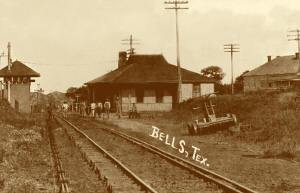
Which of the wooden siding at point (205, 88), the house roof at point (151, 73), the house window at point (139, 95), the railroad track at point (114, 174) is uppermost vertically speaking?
the house roof at point (151, 73)

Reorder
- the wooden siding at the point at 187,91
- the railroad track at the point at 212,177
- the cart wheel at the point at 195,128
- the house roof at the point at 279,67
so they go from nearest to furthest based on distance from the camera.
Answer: the railroad track at the point at 212,177
the cart wheel at the point at 195,128
the wooden siding at the point at 187,91
the house roof at the point at 279,67

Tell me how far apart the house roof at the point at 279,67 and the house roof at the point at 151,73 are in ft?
77.7

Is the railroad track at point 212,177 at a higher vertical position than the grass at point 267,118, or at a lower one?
lower

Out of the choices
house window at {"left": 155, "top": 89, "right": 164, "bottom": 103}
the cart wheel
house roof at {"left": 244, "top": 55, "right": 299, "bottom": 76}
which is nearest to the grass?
the cart wheel

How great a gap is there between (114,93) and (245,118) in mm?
30371

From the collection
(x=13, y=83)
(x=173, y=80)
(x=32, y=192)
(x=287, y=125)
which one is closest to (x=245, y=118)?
(x=287, y=125)

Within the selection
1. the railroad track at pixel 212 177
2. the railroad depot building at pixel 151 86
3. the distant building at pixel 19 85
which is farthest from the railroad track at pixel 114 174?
the distant building at pixel 19 85

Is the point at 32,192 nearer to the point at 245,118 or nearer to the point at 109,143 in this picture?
the point at 109,143

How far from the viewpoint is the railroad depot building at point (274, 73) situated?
81938 millimetres

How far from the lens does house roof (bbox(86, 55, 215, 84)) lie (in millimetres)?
59188

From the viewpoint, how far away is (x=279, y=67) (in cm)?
8525

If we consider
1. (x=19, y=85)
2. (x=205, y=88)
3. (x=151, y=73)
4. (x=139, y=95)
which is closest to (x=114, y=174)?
(x=139, y=95)

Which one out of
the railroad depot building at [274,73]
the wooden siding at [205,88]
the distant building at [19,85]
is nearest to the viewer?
the distant building at [19,85]

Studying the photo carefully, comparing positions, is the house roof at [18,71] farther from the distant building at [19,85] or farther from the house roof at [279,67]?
the house roof at [279,67]
